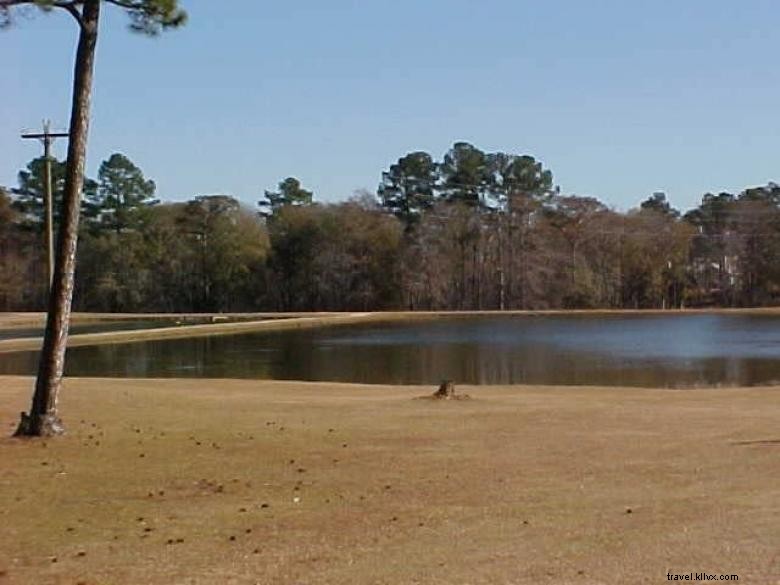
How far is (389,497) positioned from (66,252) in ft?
16.4

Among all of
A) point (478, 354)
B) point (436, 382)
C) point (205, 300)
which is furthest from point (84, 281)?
point (436, 382)

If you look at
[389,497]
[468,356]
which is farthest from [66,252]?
[468,356]

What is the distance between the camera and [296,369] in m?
30.4

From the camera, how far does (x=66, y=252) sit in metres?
11.2

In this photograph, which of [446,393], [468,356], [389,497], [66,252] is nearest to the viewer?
[389,497]

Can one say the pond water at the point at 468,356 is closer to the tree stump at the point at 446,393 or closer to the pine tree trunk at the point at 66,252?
the tree stump at the point at 446,393

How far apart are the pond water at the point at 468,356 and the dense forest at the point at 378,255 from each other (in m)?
23.5

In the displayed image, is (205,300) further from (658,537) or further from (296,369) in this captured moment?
(658,537)

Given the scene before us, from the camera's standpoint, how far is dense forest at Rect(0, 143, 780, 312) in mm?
75062

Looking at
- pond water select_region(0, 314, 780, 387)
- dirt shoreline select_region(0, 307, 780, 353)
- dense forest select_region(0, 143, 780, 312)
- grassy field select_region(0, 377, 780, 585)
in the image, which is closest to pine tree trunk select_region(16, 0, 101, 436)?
grassy field select_region(0, 377, 780, 585)

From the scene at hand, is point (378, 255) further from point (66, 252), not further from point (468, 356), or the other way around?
point (66, 252)

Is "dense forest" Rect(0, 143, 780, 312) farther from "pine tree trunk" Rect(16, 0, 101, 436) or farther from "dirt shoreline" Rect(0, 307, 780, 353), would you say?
"pine tree trunk" Rect(16, 0, 101, 436)

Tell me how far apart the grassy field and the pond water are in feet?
42.7

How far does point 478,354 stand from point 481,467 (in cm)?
2591
